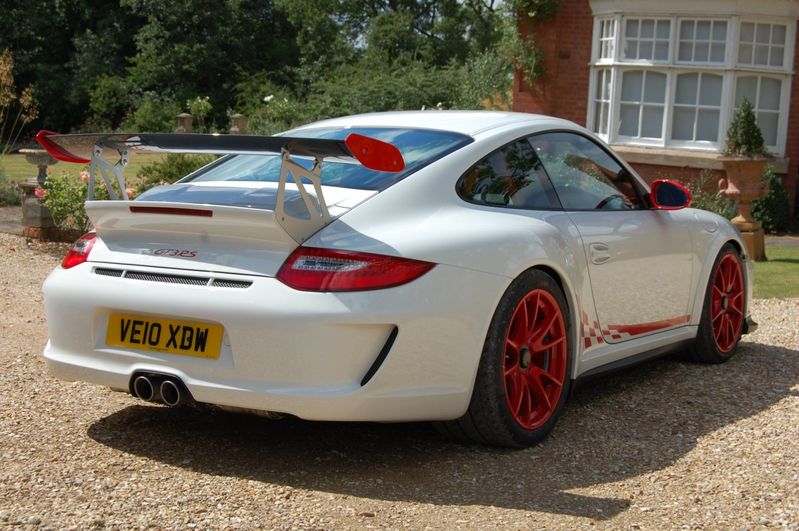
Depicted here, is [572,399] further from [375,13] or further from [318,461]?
[375,13]

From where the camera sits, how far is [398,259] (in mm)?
3984

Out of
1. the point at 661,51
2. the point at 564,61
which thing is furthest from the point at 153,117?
the point at 661,51

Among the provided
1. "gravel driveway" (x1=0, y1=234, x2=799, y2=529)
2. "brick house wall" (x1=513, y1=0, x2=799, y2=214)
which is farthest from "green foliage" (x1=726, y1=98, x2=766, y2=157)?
"gravel driveway" (x1=0, y1=234, x2=799, y2=529)

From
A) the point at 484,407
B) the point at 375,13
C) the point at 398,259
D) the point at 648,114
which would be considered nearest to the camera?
the point at 398,259

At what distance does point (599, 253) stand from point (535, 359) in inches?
27.5

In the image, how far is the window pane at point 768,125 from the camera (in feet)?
50.5

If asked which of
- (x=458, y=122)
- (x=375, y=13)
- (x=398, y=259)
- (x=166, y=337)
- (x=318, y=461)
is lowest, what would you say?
(x=318, y=461)

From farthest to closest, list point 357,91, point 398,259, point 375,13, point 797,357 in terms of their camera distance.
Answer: point 375,13 → point 357,91 → point 797,357 → point 398,259

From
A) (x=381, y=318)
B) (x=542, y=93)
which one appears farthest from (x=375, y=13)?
(x=381, y=318)

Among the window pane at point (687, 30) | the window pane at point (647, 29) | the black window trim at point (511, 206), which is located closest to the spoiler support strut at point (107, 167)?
the black window trim at point (511, 206)

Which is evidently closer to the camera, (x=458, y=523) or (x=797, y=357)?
(x=458, y=523)

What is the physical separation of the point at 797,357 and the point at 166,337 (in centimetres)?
422

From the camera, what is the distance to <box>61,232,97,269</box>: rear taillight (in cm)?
444

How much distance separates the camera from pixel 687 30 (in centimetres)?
1546
